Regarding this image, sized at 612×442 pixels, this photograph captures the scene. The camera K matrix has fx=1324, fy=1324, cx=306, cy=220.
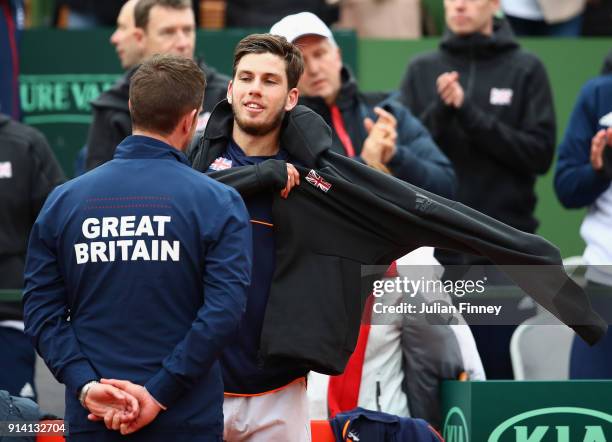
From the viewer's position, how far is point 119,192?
13.0 ft

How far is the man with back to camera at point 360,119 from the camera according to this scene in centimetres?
620

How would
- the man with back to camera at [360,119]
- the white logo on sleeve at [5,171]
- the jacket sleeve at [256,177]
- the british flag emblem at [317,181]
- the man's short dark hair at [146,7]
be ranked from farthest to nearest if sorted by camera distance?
1. the man's short dark hair at [146,7]
2. the white logo on sleeve at [5,171]
3. the man with back to camera at [360,119]
4. the british flag emblem at [317,181]
5. the jacket sleeve at [256,177]

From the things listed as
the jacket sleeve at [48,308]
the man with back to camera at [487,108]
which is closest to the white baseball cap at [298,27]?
the man with back to camera at [487,108]

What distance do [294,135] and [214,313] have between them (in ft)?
3.29

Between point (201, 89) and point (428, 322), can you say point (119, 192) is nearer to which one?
point (201, 89)

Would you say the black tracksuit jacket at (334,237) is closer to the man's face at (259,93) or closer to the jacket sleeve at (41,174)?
the man's face at (259,93)

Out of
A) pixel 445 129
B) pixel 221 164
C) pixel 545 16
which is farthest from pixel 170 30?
pixel 545 16

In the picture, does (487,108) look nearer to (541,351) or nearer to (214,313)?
(541,351)

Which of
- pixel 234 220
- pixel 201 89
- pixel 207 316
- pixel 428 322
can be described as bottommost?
pixel 428 322

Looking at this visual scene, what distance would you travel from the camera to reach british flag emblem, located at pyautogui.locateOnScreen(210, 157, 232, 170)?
467 cm

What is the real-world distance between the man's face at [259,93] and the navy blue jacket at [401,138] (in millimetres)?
1600

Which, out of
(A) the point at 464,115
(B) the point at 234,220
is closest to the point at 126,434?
(B) the point at 234,220

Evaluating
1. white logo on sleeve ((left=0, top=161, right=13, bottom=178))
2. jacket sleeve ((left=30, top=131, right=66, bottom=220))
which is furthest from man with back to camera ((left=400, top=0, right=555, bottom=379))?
white logo on sleeve ((left=0, top=161, right=13, bottom=178))

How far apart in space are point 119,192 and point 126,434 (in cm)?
72
